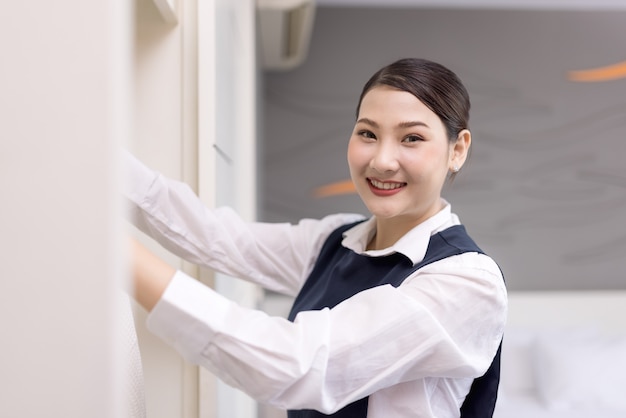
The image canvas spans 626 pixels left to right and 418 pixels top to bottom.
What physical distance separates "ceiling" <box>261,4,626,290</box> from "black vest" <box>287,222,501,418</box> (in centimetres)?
237

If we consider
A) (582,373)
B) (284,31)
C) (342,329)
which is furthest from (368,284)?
(582,373)

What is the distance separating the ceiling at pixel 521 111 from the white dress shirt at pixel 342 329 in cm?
250

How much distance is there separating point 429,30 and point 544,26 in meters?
0.65

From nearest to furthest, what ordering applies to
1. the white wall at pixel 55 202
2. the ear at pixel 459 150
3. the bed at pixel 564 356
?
the white wall at pixel 55 202, the ear at pixel 459 150, the bed at pixel 564 356

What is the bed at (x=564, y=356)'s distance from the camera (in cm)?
306

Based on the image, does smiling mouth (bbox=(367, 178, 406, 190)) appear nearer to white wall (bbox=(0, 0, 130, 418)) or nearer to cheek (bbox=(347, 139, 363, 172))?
cheek (bbox=(347, 139, 363, 172))

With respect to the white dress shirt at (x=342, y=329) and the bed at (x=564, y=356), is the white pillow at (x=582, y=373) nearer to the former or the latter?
the bed at (x=564, y=356)

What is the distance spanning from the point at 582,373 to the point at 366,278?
2241 millimetres

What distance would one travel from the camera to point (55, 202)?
1.97 feet

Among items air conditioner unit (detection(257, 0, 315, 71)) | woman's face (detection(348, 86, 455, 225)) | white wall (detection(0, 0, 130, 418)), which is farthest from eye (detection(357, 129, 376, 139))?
air conditioner unit (detection(257, 0, 315, 71))

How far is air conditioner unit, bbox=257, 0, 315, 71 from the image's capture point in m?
2.68

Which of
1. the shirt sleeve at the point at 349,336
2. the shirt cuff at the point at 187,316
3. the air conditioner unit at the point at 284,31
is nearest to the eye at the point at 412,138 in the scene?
the shirt sleeve at the point at 349,336

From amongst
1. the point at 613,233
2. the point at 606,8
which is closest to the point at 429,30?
the point at 606,8

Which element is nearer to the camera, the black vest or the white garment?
the white garment
